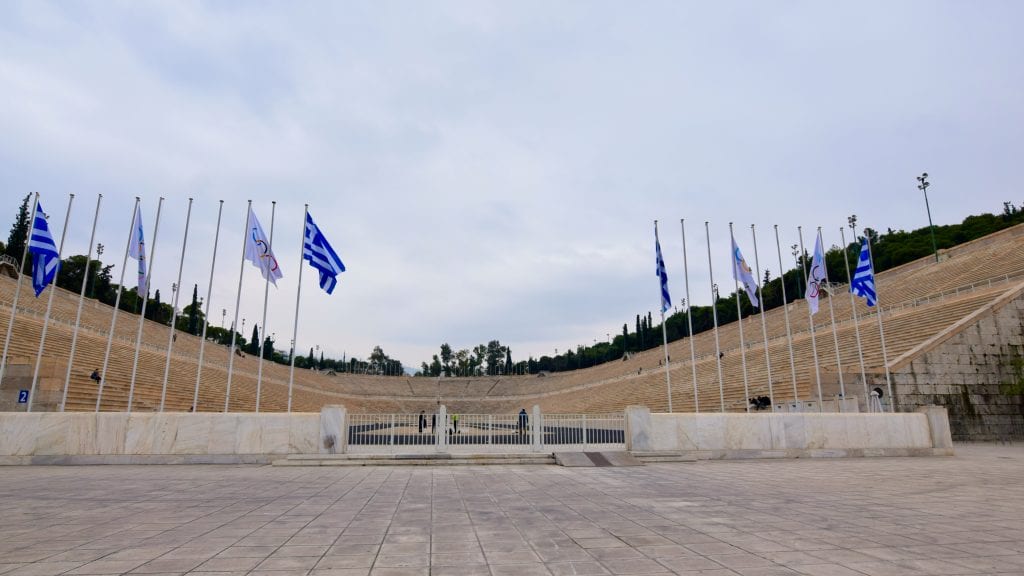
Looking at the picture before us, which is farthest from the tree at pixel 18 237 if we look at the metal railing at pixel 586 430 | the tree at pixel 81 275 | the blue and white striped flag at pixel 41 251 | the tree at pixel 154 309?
the metal railing at pixel 586 430

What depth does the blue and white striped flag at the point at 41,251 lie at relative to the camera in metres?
15.5

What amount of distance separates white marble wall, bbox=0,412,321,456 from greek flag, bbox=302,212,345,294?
4889 mm

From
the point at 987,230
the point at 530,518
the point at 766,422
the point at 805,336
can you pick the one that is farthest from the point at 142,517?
the point at 987,230

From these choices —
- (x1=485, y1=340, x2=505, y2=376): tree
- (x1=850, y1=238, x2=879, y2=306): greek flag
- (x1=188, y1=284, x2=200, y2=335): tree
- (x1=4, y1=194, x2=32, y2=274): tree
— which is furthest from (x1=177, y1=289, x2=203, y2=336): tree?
(x1=850, y1=238, x2=879, y2=306): greek flag

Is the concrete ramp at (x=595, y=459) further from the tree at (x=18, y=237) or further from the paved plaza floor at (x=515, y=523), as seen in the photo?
the tree at (x=18, y=237)

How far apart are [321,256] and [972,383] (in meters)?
26.3

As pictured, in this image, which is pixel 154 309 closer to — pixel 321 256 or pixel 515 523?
pixel 321 256

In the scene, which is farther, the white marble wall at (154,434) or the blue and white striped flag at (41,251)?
the blue and white striped flag at (41,251)

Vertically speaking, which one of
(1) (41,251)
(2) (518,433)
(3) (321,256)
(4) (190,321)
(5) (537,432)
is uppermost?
(4) (190,321)

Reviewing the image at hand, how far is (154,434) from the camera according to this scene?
44.8ft

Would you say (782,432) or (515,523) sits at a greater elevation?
(782,432)

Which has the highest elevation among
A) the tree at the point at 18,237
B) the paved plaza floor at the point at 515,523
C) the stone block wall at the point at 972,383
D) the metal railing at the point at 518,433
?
the tree at the point at 18,237

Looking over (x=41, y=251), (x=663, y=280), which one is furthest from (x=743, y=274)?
(x=41, y=251)

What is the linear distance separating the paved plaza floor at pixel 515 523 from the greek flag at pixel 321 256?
7541 mm
